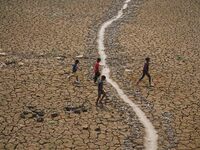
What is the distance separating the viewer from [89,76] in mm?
16125

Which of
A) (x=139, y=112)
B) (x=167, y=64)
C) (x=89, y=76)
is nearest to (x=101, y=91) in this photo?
(x=139, y=112)

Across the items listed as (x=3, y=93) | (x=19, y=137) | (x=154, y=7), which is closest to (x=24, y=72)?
(x=3, y=93)

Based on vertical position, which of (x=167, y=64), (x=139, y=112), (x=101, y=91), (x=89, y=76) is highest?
(x=167, y=64)

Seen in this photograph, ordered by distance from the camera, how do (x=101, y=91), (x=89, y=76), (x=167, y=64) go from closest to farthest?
(x=101, y=91) < (x=89, y=76) < (x=167, y=64)

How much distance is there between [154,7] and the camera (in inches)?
1083

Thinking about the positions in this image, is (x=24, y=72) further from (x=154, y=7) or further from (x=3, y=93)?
(x=154, y=7)

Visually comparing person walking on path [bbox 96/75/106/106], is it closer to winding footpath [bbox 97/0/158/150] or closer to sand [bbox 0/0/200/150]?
sand [bbox 0/0/200/150]

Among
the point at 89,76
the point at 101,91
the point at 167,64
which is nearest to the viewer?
the point at 101,91

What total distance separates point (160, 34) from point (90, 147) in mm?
12279

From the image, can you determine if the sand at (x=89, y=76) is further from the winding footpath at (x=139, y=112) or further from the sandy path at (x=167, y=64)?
the winding footpath at (x=139, y=112)

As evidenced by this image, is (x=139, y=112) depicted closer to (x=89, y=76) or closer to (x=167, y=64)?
(x=89, y=76)

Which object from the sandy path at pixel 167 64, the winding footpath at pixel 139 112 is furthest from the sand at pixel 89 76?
the winding footpath at pixel 139 112

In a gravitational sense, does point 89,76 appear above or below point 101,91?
above

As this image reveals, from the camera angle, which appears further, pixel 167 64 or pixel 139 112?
pixel 167 64
